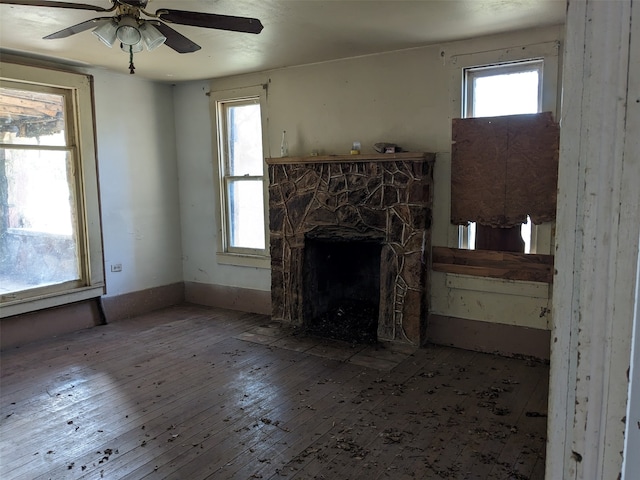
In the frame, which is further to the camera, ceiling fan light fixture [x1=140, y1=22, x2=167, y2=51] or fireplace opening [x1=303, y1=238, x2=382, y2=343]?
fireplace opening [x1=303, y1=238, x2=382, y2=343]

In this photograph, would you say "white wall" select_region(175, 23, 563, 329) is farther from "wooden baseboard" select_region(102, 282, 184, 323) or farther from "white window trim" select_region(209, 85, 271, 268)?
"wooden baseboard" select_region(102, 282, 184, 323)

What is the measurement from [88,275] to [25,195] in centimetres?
97

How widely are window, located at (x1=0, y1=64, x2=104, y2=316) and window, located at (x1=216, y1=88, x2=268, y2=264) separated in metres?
1.32

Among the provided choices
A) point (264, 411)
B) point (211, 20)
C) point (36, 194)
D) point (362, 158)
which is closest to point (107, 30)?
point (211, 20)

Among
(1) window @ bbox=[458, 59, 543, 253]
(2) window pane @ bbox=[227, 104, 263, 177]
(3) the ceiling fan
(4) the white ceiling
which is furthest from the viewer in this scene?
(2) window pane @ bbox=[227, 104, 263, 177]

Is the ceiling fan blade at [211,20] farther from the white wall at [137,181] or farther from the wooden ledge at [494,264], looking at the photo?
the white wall at [137,181]

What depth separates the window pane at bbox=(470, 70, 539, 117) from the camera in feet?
11.8

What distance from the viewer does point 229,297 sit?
5.39 m

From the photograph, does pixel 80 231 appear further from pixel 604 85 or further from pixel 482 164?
pixel 604 85

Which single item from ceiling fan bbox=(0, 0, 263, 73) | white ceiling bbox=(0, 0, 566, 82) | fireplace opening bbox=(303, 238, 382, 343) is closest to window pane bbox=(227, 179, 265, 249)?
fireplace opening bbox=(303, 238, 382, 343)

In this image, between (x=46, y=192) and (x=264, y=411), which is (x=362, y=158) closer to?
(x=264, y=411)

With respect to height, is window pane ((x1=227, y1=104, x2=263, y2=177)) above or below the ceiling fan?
below

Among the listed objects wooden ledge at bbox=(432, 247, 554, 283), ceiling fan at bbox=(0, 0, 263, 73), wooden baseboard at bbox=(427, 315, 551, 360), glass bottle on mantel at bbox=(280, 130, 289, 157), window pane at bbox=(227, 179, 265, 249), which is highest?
ceiling fan at bbox=(0, 0, 263, 73)

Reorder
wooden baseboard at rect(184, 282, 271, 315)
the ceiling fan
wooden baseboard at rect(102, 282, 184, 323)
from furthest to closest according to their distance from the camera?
wooden baseboard at rect(184, 282, 271, 315) → wooden baseboard at rect(102, 282, 184, 323) → the ceiling fan
